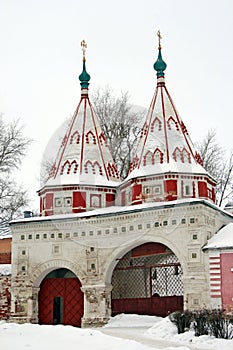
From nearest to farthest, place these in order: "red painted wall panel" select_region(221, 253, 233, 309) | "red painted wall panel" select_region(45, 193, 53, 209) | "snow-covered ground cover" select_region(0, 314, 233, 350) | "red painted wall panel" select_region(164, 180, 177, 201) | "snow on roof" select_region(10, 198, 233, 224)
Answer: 1. "snow-covered ground cover" select_region(0, 314, 233, 350)
2. "red painted wall panel" select_region(221, 253, 233, 309)
3. "snow on roof" select_region(10, 198, 233, 224)
4. "red painted wall panel" select_region(164, 180, 177, 201)
5. "red painted wall panel" select_region(45, 193, 53, 209)

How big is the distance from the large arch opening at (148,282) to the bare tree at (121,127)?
8.18 m

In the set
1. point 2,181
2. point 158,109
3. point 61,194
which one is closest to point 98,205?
point 61,194

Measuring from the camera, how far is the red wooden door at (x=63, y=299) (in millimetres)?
18750

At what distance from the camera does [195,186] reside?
18.8 meters

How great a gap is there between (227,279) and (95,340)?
6.66 metres

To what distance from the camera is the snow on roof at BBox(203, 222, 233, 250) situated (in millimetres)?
16203

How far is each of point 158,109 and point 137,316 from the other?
7077 mm

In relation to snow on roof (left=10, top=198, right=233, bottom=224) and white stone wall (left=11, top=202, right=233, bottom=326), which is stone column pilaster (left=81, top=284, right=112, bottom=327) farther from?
snow on roof (left=10, top=198, right=233, bottom=224)

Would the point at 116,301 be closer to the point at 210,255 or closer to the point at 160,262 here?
the point at 160,262

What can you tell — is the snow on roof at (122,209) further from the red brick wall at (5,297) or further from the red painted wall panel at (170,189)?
the red brick wall at (5,297)

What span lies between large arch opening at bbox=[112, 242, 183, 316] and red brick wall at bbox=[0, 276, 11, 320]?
347cm

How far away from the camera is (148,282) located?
19094 mm

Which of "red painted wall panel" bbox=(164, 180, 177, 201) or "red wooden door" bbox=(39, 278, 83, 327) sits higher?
"red painted wall panel" bbox=(164, 180, 177, 201)

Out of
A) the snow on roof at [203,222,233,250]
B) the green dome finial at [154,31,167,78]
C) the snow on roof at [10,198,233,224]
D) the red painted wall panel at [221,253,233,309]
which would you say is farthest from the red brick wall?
the green dome finial at [154,31,167,78]
